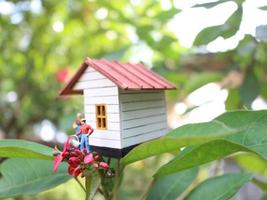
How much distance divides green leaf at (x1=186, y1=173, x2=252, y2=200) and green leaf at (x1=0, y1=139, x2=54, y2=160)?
0.88 ft

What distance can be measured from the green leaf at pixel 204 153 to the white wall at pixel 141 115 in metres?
0.07

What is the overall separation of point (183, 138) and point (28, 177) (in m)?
0.34

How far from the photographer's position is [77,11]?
5.61ft

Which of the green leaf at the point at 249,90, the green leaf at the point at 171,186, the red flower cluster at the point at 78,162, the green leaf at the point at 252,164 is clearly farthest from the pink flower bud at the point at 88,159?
the green leaf at the point at 252,164

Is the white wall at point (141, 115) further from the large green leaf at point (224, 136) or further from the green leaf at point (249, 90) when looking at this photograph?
the green leaf at point (249, 90)

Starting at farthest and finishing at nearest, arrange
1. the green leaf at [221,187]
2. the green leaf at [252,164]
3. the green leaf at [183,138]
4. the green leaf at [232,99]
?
the green leaf at [252,164] < the green leaf at [232,99] < the green leaf at [221,187] < the green leaf at [183,138]

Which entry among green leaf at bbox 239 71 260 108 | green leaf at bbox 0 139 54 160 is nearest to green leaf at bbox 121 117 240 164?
green leaf at bbox 0 139 54 160

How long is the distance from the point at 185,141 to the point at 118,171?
6.9 inches

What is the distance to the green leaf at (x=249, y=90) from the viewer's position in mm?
840

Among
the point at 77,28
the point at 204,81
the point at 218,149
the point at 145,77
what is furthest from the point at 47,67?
the point at 218,149

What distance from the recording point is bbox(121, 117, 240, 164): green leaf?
A: 373mm

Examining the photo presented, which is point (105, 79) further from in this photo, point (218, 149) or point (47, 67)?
point (47, 67)

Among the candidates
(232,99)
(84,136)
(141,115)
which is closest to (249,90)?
(232,99)

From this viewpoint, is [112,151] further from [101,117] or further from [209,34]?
[209,34]
